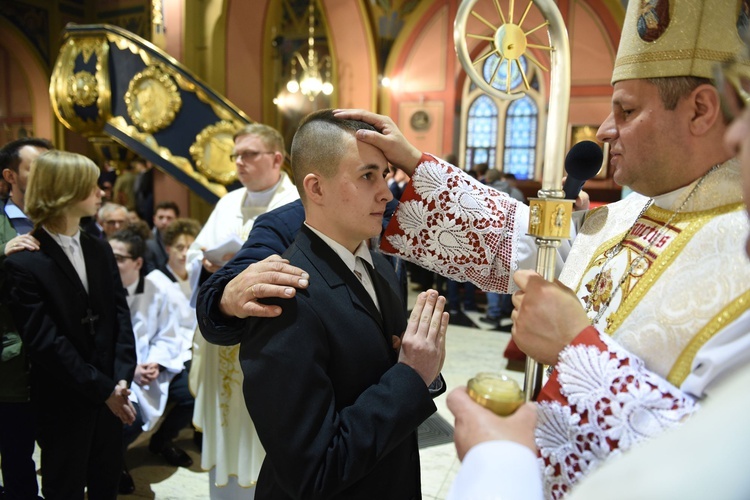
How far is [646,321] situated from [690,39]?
558 mm

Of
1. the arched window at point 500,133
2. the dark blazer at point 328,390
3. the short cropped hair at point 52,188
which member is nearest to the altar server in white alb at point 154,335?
the short cropped hair at point 52,188

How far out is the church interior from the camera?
514 centimetres

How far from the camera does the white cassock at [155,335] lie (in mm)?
3061

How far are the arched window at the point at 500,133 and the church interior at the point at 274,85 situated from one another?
0.03 meters

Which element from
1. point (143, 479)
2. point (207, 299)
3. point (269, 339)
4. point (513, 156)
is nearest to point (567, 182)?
point (269, 339)

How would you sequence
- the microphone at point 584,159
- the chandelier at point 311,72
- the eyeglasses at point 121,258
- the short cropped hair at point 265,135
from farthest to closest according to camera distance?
the chandelier at point 311,72, the eyeglasses at point 121,258, the short cropped hair at point 265,135, the microphone at point 584,159

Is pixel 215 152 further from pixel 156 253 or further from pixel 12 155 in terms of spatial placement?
pixel 12 155

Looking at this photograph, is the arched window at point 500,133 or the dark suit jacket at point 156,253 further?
the arched window at point 500,133

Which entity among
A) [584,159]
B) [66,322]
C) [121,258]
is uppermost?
[584,159]

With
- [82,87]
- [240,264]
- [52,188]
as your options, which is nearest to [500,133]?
[82,87]

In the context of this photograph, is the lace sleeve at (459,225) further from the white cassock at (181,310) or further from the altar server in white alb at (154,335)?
the white cassock at (181,310)

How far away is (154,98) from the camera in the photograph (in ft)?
17.2

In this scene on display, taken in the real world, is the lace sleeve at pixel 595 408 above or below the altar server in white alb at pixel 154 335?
Result: above

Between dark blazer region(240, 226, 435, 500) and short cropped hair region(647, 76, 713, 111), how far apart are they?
75 centimetres
